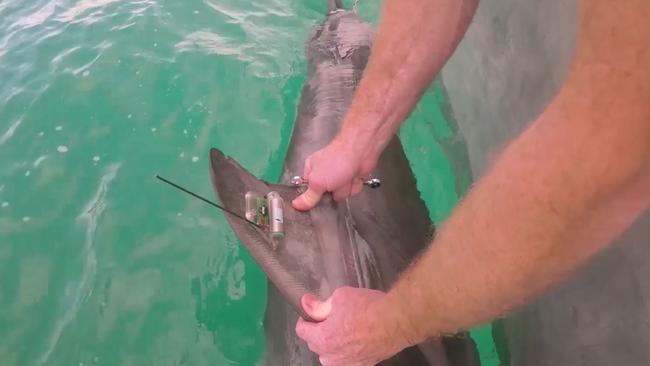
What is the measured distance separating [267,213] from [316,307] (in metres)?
0.43

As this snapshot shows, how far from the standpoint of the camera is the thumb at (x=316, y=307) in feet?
6.13

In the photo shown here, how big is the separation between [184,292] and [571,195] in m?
2.47

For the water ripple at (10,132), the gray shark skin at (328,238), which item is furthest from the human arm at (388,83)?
the water ripple at (10,132)

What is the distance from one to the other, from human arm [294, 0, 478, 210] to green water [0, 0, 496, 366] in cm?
105

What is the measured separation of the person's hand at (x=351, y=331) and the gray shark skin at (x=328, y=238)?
0.16 m

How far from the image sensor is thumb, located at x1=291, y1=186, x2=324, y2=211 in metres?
2.32

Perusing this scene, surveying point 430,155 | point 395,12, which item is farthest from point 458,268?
point 430,155

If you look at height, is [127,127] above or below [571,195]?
Answer: below

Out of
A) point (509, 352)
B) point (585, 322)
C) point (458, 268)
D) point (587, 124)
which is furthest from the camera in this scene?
point (509, 352)

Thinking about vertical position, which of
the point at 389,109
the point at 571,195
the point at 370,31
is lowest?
the point at 370,31

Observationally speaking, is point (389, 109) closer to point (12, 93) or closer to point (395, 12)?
point (395, 12)

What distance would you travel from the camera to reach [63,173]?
3.91 m

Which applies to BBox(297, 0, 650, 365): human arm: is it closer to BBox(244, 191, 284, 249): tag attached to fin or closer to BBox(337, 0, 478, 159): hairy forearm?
BBox(244, 191, 284, 249): tag attached to fin

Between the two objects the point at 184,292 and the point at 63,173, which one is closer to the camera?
the point at 184,292
